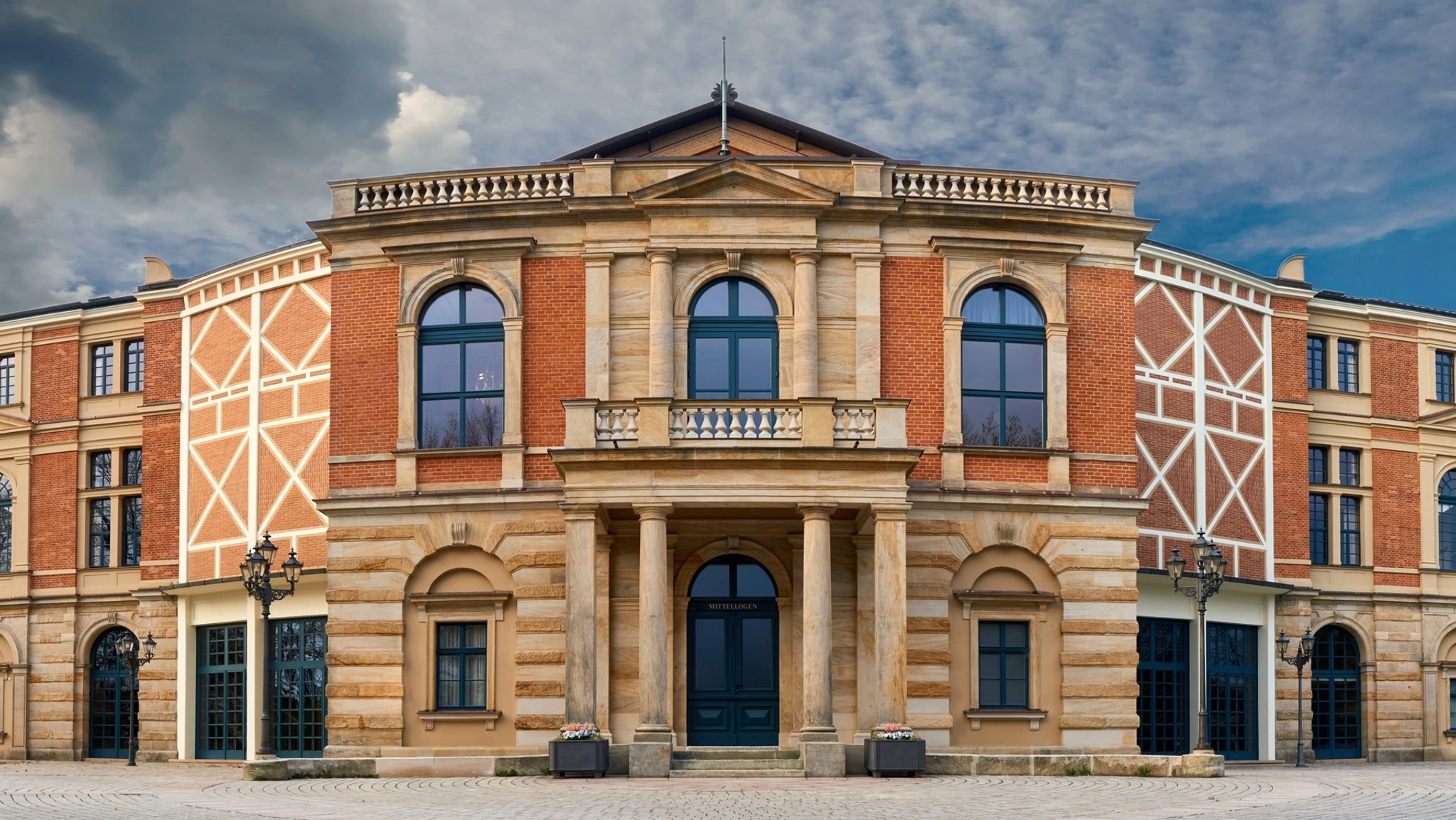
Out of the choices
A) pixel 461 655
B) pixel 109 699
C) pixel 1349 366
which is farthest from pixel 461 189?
pixel 1349 366

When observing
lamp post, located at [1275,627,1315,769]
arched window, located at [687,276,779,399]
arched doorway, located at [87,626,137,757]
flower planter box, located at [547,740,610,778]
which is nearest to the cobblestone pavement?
flower planter box, located at [547,740,610,778]

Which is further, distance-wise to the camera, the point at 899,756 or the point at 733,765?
the point at 733,765

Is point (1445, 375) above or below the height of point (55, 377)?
above

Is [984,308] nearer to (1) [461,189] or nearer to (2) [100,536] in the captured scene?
(1) [461,189]

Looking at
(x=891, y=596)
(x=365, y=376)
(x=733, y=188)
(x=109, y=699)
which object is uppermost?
(x=733, y=188)

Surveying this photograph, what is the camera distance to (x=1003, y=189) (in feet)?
101

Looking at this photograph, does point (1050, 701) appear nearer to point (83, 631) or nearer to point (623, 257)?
point (623, 257)

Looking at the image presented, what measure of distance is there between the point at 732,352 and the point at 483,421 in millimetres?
4512

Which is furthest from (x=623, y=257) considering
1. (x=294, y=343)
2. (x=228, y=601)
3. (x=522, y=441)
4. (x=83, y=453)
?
(x=83, y=453)

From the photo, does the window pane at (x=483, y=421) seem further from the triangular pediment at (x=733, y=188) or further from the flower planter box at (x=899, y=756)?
the flower planter box at (x=899, y=756)

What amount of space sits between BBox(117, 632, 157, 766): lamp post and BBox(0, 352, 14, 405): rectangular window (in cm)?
716

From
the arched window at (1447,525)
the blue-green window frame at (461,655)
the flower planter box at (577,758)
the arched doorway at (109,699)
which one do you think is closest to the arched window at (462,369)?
the blue-green window frame at (461,655)

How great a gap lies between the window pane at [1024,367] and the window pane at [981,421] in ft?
1.60

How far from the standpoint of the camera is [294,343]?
36594 millimetres
